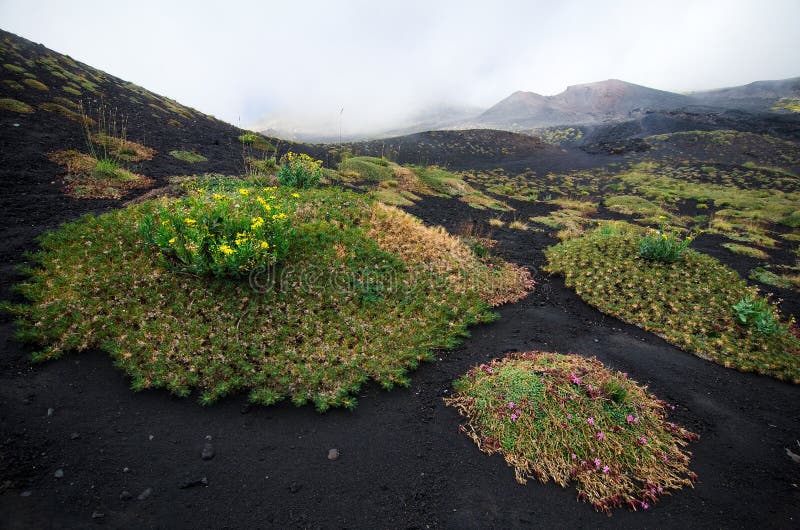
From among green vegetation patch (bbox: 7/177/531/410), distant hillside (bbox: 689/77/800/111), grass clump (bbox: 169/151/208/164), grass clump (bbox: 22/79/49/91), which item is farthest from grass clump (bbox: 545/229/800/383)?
distant hillside (bbox: 689/77/800/111)

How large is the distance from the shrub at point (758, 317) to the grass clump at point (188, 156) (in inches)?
929

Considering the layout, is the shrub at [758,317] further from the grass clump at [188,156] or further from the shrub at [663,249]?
the grass clump at [188,156]

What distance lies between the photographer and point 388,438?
477 cm

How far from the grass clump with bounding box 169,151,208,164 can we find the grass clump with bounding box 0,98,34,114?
6.15m

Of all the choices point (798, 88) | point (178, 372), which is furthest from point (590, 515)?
point (798, 88)

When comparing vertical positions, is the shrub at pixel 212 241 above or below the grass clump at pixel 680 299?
above

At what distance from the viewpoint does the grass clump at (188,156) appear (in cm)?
1802

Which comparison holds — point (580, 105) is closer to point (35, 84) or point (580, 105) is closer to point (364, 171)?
point (364, 171)

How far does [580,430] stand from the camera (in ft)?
15.7

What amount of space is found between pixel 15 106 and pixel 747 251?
36289 millimetres

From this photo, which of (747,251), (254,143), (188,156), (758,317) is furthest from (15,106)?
(747,251)

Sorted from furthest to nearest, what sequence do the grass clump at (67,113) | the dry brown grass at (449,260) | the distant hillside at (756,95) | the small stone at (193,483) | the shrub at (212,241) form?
the distant hillside at (756,95)
the grass clump at (67,113)
the dry brown grass at (449,260)
the shrub at (212,241)
the small stone at (193,483)

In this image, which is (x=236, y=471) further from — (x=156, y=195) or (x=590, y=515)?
(x=156, y=195)

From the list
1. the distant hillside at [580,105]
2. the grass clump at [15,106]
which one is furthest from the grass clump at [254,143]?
the distant hillside at [580,105]
